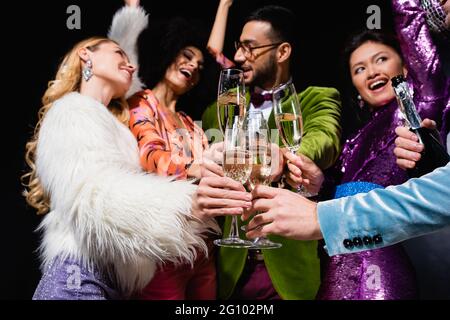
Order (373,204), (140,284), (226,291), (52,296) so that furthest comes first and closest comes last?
(226,291), (140,284), (52,296), (373,204)

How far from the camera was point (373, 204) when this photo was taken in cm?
122

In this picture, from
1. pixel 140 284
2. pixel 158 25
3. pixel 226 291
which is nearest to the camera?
pixel 140 284

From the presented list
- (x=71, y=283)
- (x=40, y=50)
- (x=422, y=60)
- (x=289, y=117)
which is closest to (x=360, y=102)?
(x=422, y=60)

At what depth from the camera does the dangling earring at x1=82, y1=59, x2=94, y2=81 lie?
2.08 meters

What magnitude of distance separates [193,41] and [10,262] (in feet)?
4.47

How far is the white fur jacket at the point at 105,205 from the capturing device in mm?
1762

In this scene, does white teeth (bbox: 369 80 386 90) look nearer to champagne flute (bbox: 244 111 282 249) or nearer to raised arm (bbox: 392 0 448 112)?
raised arm (bbox: 392 0 448 112)

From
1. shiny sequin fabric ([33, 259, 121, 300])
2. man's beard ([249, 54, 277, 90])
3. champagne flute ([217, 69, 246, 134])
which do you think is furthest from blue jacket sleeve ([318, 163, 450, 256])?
man's beard ([249, 54, 277, 90])

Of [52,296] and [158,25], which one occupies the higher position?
[158,25]

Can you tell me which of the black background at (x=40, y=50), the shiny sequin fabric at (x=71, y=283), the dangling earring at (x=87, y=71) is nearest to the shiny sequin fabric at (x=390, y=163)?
the black background at (x=40, y=50)

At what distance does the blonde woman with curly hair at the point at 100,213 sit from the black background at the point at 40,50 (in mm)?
553

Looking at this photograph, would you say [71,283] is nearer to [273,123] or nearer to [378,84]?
[273,123]
